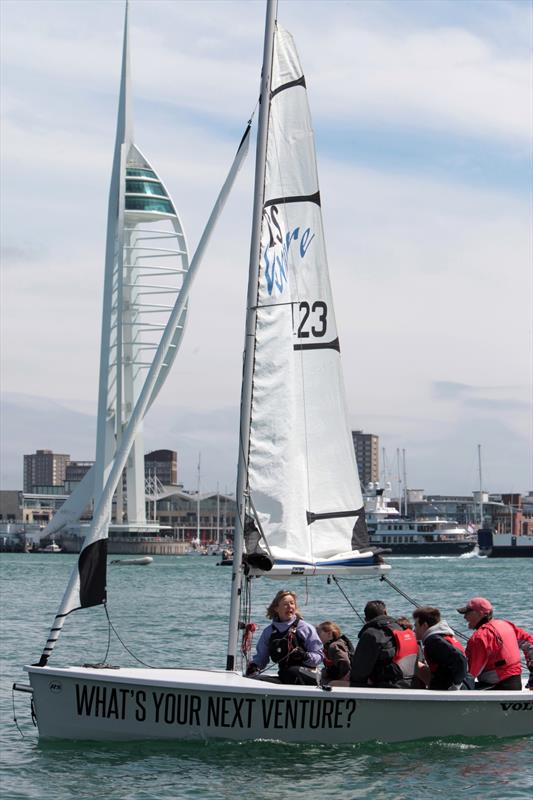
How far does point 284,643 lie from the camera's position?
38.8ft

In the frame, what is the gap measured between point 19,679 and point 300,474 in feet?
22.8

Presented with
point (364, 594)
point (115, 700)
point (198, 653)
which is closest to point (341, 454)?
point (115, 700)

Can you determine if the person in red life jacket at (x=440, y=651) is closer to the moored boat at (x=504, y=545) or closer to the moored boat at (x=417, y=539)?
the moored boat at (x=417, y=539)

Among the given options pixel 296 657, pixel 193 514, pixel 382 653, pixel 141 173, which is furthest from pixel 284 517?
pixel 193 514

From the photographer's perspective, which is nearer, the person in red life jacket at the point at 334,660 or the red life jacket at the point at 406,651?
the red life jacket at the point at 406,651

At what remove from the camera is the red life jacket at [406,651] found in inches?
456

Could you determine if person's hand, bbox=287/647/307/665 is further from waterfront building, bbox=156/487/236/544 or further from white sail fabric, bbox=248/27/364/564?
waterfront building, bbox=156/487/236/544

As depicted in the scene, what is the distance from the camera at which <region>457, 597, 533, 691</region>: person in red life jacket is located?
1187 cm

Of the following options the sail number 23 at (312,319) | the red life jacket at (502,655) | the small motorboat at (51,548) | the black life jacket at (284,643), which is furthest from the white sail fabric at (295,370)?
the small motorboat at (51,548)

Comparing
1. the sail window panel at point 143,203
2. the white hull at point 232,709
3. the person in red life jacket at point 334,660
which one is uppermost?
the sail window panel at point 143,203

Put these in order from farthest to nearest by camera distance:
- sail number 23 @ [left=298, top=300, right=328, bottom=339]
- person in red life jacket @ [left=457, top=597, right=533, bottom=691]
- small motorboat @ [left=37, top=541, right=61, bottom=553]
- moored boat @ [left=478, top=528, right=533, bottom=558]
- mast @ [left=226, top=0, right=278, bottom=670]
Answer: small motorboat @ [left=37, top=541, right=61, bottom=553] < moored boat @ [left=478, top=528, right=533, bottom=558] < sail number 23 @ [left=298, top=300, right=328, bottom=339] < mast @ [left=226, top=0, right=278, bottom=670] < person in red life jacket @ [left=457, top=597, right=533, bottom=691]

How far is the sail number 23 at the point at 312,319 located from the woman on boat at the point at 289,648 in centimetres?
263

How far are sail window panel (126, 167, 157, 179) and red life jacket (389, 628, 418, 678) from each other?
94.5 meters

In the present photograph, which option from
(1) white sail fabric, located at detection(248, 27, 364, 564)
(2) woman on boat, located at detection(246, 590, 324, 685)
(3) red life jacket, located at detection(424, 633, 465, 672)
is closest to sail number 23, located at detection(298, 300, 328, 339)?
(1) white sail fabric, located at detection(248, 27, 364, 564)
